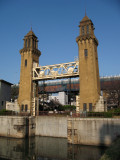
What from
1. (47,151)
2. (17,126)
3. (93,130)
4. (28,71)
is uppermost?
(28,71)

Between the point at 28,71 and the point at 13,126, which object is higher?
the point at 28,71

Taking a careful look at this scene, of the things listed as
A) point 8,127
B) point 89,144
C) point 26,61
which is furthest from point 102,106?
point 26,61

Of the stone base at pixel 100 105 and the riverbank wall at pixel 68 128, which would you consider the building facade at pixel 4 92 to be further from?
the stone base at pixel 100 105

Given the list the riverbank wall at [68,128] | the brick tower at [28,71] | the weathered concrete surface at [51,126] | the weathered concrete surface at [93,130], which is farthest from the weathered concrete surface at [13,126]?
the weathered concrete surface at [93,130]

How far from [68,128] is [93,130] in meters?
4.17

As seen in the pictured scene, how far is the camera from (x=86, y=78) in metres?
32.2

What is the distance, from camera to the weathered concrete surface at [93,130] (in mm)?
23375

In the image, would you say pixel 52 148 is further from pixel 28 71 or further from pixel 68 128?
pixel 28 71

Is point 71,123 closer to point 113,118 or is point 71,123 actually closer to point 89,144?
point 89,144

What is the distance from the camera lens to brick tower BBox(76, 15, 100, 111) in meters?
31.0

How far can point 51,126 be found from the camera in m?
30.5

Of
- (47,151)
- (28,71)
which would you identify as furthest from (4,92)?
(47,151)

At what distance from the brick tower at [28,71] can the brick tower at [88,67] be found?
488 inches

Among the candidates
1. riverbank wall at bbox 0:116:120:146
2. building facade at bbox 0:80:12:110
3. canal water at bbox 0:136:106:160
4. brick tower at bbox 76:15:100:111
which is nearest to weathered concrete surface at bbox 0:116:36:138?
riverbank wall at bbox 0:116:120:146
